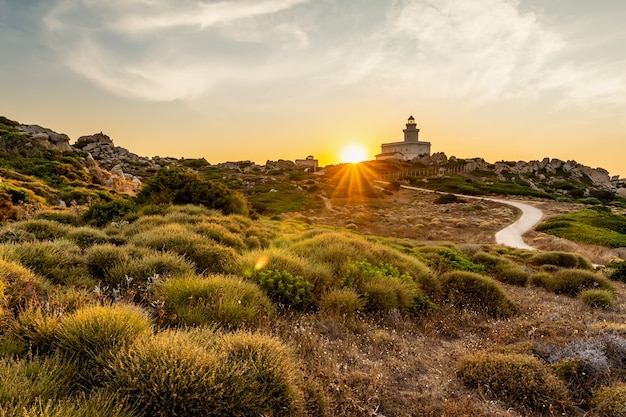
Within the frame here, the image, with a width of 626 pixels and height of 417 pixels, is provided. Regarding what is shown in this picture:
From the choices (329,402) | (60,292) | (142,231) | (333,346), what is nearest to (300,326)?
(333,346)

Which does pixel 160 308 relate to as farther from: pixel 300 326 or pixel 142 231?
pixel 142 231

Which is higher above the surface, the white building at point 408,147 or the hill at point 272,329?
the white building at point 408,147

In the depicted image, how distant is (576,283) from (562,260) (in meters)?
7.89

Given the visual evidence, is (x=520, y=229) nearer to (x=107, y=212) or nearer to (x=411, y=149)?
(x=107, y=212)

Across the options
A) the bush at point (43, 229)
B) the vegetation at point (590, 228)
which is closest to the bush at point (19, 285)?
the bush at point (43, 229)

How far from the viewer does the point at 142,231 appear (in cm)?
1159

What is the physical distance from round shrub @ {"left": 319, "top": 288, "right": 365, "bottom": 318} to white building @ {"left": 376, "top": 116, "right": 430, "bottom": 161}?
440 feet

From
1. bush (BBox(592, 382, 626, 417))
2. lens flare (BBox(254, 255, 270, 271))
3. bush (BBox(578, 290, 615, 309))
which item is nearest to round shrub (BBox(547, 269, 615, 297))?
bush (BBox(578, 290, 615, 309))

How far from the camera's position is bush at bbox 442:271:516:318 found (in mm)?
10641

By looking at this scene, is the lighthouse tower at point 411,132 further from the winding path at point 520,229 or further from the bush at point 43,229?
the bush at point 43,229

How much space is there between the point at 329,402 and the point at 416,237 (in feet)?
111

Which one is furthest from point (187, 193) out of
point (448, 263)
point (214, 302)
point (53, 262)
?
point (214, 302)

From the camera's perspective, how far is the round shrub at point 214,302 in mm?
5922

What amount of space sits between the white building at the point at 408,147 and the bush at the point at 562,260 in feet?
391
